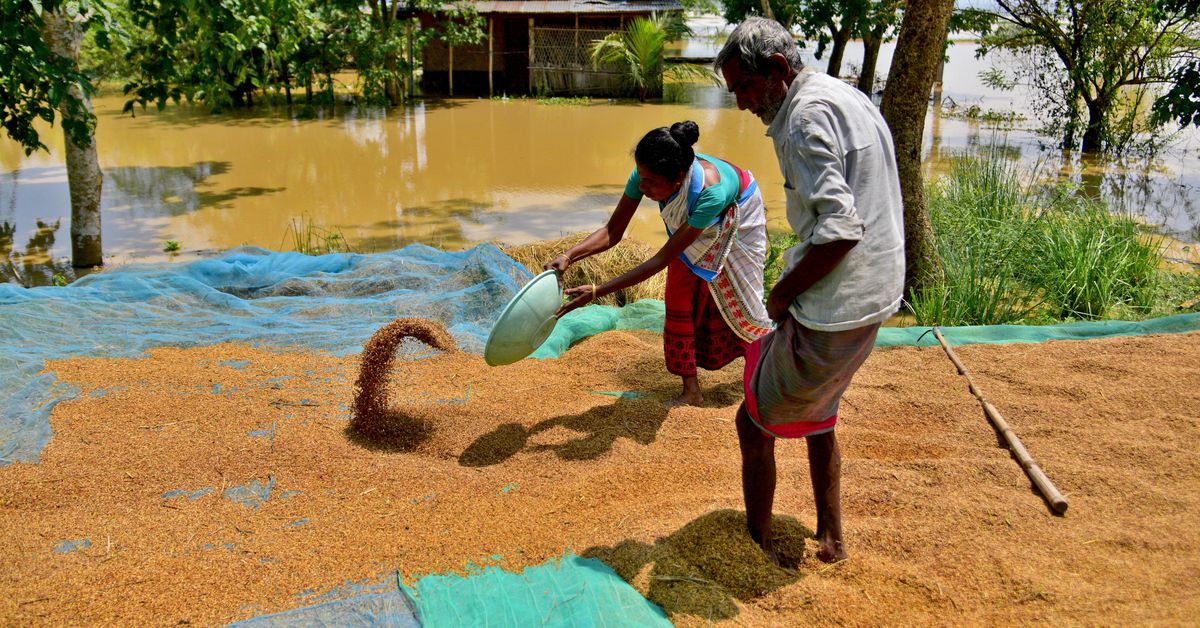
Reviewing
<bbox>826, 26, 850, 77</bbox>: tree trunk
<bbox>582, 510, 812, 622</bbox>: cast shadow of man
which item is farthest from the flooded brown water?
<bbox>582, 510, 812, 622</bbox>: cast shadow of man

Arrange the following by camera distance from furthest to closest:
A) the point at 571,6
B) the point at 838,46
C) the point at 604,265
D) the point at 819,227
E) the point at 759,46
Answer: the point at 571,6, the point at 838,46, the point at 604,265, the point at 759,46, the point at 819,227

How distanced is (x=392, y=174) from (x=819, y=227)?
368 inches

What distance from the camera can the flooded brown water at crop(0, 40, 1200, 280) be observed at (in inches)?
316

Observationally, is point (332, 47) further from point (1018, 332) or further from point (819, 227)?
point (819, 227)

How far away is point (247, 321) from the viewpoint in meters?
4.23

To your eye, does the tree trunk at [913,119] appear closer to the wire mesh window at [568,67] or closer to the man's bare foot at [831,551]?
the man's bare foot at [831,551]

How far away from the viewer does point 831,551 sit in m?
2.30

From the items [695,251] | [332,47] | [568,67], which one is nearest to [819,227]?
[695,251]

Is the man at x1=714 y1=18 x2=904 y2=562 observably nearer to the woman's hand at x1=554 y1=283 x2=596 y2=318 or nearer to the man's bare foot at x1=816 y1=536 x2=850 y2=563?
the man's bare foot at x1=816 y1=536 x2=850 y2=563

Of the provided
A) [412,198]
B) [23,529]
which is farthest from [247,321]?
[412,198]

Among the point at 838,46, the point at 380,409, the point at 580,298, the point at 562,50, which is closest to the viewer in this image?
the point at 580,298

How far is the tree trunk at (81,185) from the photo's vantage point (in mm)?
6082

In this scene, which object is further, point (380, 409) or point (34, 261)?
point (34, 261)

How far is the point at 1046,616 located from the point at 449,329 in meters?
3.00
